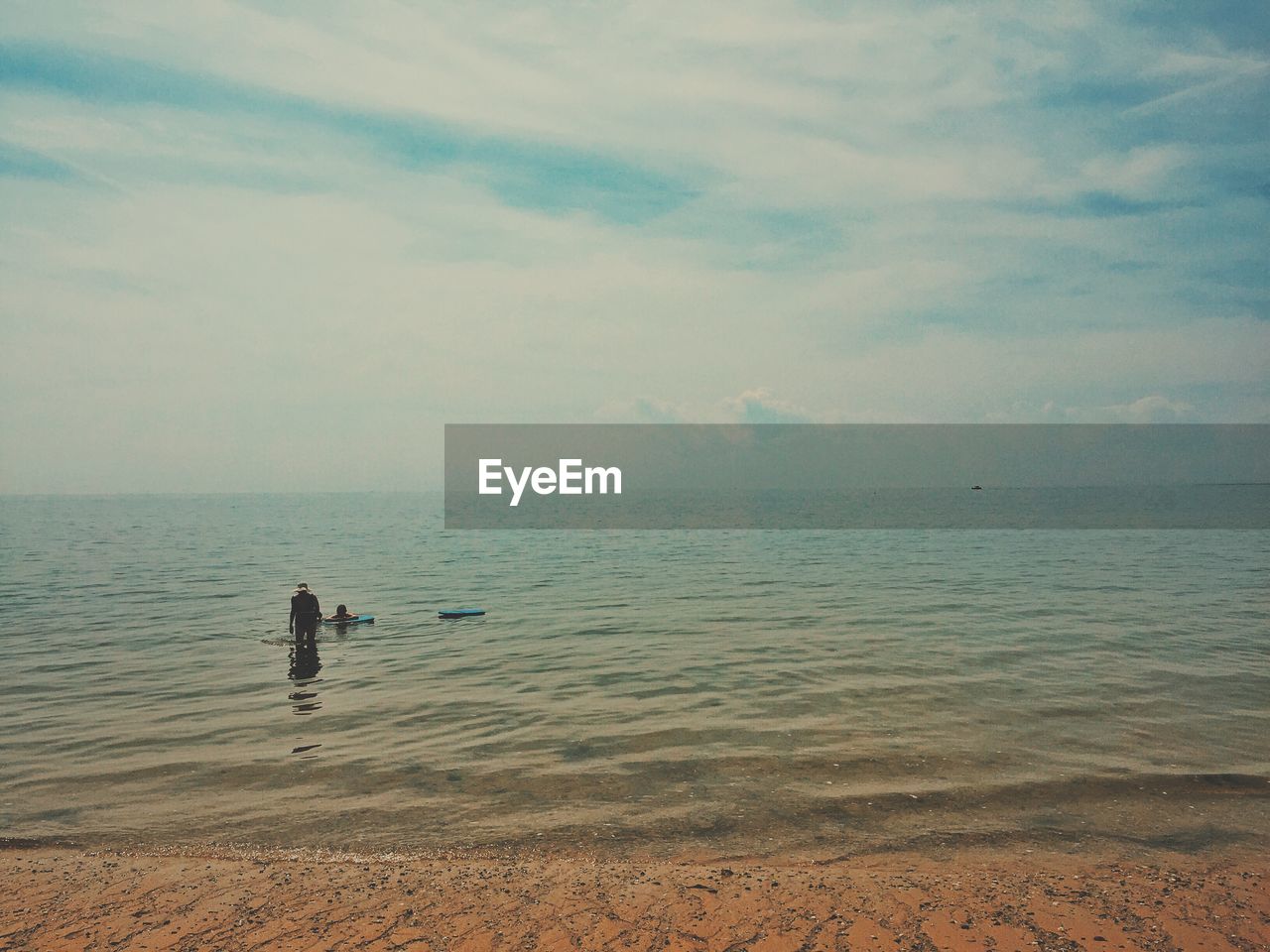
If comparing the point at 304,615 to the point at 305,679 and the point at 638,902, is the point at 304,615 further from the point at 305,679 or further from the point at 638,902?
the point at 638,902

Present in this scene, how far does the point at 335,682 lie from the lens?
888 inches

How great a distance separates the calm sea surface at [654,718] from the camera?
40.3 ft

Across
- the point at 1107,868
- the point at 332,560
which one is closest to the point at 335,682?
the point at 1107,868

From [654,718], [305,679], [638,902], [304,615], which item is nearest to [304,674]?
[305,679]

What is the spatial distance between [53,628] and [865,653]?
33.4 m

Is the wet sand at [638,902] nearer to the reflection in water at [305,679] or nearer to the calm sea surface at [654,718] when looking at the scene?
the calm sea surface at [654,718]

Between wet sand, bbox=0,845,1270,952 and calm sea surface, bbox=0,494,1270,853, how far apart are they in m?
0.89

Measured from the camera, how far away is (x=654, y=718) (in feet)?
59.0

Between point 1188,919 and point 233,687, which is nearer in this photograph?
point 1188,919

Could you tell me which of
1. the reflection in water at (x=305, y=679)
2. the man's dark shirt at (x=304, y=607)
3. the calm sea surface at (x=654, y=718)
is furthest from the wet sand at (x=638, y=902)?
the man's dark shirt at (x=304, y=607)

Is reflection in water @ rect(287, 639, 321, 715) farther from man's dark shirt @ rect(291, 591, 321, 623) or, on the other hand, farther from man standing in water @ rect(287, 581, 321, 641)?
man's dark shirt @ rect(291, 591, 321, 623)

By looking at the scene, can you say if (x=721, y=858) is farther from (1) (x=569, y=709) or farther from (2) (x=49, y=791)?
(2) (x=49, y=791)

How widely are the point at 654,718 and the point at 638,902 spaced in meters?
8.58

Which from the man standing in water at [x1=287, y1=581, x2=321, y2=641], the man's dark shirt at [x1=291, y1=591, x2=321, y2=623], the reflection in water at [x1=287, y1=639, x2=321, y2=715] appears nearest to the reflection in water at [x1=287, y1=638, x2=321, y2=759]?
the reflection in water at [x1=287, y1=639, x2=321, y2=715]
